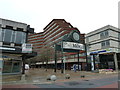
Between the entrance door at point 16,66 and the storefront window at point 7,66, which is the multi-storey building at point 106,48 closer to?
the entrance door at point 16,66

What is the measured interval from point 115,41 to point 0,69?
37.5 metres

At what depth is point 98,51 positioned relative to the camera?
125 ft

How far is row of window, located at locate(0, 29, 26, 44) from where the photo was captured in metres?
22.8

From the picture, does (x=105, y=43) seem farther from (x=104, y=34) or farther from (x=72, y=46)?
(x=72, y=46)

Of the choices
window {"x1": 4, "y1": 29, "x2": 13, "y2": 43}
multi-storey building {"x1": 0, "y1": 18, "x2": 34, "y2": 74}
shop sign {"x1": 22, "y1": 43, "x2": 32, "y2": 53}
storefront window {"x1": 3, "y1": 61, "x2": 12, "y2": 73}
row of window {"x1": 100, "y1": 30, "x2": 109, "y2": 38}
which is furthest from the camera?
row of window {"x1": 100, "y1": 30, "x2": 109, "y2": 38}

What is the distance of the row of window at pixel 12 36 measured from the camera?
22.8m

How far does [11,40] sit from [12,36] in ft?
3.42

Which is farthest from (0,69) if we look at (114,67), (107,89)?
(114,67)

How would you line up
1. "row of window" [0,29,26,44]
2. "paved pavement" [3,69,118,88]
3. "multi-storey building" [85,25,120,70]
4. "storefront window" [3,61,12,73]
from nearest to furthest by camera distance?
"paved pavement" [3,69,118,88] < "storefront window" [3,61,12,73] < "row of window" [0,29,26,44] < "multi-storey building" [85,25,120,70]

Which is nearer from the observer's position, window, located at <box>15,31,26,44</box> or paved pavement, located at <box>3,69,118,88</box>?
paved pavement, located at <box>3,69,118,88</box>

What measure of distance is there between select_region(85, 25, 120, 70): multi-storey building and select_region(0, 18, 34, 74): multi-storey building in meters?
25.2

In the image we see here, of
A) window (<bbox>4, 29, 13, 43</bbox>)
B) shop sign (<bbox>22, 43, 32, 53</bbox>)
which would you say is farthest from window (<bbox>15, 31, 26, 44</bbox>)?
shop sign (<bbox>22, 43, 32, 53</bbox>)

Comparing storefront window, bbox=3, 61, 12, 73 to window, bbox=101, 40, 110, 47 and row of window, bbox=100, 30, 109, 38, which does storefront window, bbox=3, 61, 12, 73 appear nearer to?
window, bbox=101, 40, 110, 47

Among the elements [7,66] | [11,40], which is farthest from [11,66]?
[11,40]
